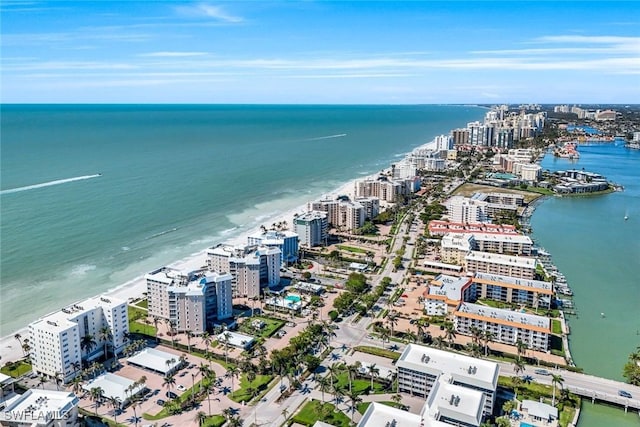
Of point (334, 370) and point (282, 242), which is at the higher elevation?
point (282, 242)

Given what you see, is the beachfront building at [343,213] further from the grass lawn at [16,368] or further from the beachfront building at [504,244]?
the grass lawn at [16,368]

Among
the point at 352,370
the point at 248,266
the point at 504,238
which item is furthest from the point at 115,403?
the point at 504,238

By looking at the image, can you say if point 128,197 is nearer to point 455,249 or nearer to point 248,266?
point 248,266

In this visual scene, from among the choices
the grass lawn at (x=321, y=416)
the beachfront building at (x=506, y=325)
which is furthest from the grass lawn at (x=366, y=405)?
the beachfront building at (x=506, y=325)

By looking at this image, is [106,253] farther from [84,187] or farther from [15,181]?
[15,181]

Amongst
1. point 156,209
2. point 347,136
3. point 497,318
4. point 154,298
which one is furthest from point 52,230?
point 347,136

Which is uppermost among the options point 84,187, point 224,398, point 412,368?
point 84,187
